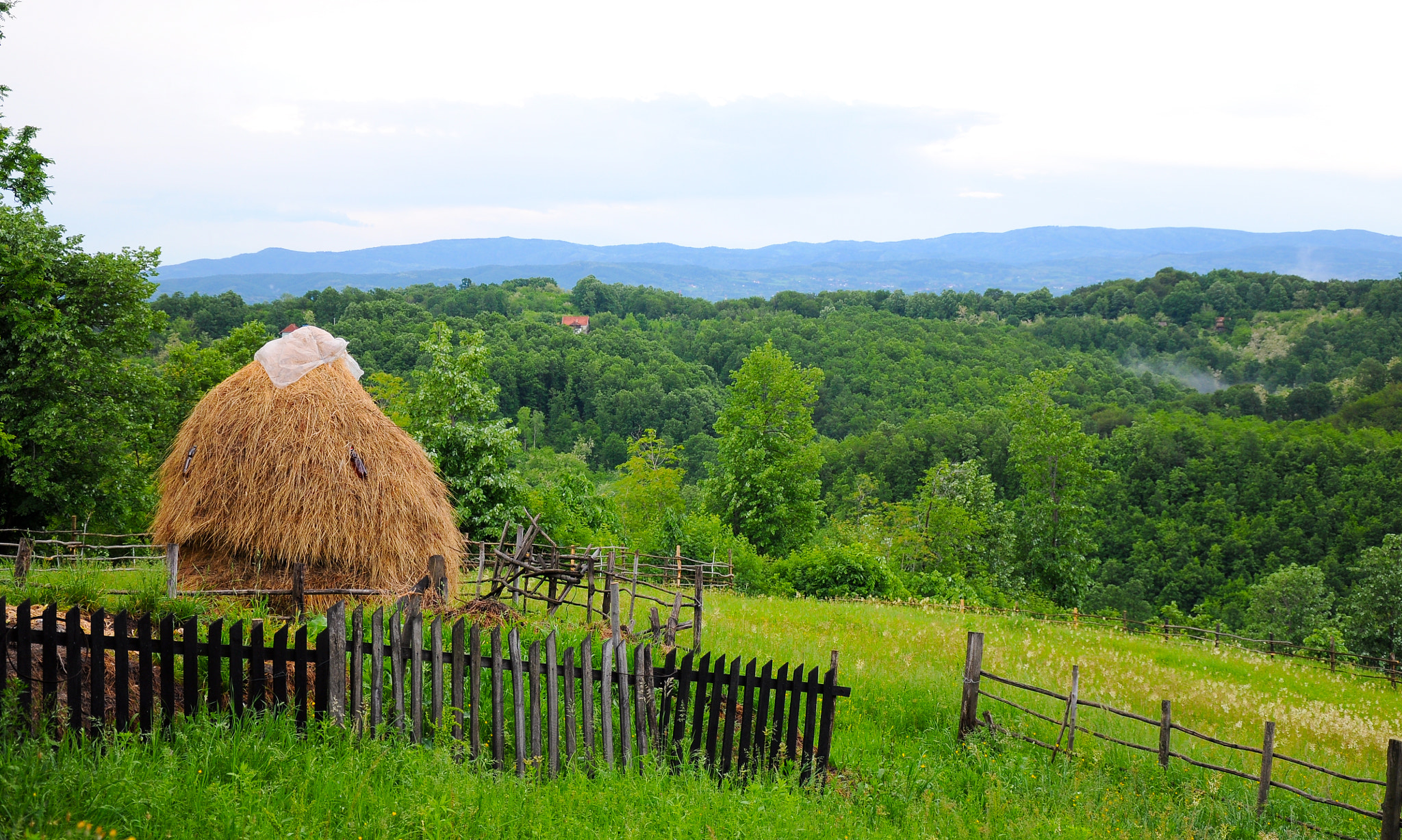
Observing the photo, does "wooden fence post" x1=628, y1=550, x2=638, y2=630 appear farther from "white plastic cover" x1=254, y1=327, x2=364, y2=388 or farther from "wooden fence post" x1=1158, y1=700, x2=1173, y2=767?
"wooden fence post" x1=1158, y1=700, x2=1173, y2=767

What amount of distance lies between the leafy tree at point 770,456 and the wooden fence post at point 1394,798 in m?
27.1

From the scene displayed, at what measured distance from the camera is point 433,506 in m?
12.0

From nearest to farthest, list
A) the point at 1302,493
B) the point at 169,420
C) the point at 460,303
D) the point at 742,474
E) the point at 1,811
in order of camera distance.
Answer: the point at 1,811 < the point at 169,420 < the point at 742,474 < the point at 1302,493 < the point at 460,303

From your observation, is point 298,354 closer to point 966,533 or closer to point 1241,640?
point 1241,640

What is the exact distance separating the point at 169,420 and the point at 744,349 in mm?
93699

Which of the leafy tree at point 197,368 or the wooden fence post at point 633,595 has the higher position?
the leafy tree at point 197,368

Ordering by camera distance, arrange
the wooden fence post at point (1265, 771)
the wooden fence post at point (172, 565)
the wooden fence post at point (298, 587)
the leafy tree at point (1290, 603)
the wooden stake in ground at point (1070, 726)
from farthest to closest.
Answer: the leafy tree at point (1290, 603), the wooden fence post at point (298, 587), the wooden fence post at point (172, 565), the wooden stake in ground at point (1070, 726), the wooden fence post at point (1265, 771)

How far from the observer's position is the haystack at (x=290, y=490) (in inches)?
414

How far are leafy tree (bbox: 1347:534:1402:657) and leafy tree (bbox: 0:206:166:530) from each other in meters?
45.5

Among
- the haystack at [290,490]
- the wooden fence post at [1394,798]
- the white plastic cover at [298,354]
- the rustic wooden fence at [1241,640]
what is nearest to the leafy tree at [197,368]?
the white plastic cover at [298,354]

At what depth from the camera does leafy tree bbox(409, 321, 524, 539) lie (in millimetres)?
23281

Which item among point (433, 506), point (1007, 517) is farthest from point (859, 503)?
point (433, 506)

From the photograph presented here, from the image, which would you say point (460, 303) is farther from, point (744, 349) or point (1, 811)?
point (1, 811)

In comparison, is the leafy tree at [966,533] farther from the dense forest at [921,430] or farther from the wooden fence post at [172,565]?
the wooden fence post at [172,565]
